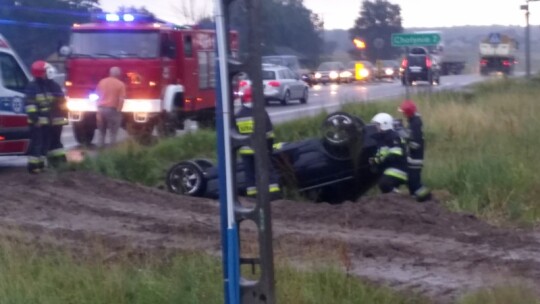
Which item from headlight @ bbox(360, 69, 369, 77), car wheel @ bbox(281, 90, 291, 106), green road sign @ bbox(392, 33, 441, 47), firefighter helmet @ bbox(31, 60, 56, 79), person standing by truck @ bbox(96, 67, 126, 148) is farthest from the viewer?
headlight @ bbox(360, 69, 369, 77)

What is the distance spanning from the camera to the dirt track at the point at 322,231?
29.6 feet

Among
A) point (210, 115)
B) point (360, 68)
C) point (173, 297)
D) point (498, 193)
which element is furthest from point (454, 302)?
point (360, 68)

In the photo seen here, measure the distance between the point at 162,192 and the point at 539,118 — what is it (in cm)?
874

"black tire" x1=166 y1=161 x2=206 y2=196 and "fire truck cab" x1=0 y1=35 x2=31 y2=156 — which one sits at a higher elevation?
"fire truck cab" x1=0 y1=35 x2=31 y2=156

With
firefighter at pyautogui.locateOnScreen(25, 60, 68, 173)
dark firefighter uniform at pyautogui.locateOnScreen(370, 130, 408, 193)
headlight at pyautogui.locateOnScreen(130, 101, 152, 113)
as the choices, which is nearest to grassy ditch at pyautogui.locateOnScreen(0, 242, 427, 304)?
dark firefighter uniform at pyautogui.locateOnScreen(370, 130, 408, 193)

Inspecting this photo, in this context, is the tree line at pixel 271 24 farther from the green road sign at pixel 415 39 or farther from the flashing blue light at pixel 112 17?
the green road sign at pixel 415 39

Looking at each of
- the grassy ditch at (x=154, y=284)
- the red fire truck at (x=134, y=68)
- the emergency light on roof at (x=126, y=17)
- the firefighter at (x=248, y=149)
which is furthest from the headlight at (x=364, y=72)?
the grassy ditch at (x=154, y=284)

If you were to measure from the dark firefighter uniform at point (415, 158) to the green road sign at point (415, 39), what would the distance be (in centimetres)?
1009

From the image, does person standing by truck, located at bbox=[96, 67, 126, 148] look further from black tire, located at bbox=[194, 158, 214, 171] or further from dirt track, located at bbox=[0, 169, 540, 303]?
dirt track, located at bbox=[0, 169, 540, 303]

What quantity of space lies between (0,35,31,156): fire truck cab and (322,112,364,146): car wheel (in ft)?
→ 16.1

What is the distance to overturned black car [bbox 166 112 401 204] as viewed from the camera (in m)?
13.6

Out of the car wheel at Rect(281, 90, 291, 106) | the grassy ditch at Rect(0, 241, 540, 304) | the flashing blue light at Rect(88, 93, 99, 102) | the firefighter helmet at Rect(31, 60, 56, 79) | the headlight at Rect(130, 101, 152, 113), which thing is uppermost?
the firefighter helmet at Rect(31, 60, 56, 79)

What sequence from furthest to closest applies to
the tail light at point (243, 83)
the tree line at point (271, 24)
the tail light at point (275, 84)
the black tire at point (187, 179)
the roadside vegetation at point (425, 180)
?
the tail light at point (275, 84) → the tree line at point (271, 24) → the black tire at point (187, 179) → the tail light at point (243, 83) → the roadside vegetation at point (425, 180)

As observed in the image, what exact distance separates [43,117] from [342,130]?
4856mm
